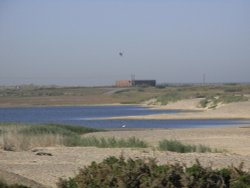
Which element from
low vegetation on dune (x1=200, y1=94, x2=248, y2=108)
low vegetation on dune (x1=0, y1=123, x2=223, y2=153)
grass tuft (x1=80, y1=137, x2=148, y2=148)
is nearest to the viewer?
low vegetation on dune (x1=0, y1=123, x2=223, y2=153)

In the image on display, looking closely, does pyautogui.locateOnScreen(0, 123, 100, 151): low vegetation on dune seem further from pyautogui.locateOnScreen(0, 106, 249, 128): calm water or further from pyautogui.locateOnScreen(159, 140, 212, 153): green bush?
pyautogui.locateOnScreen(0, 106, 249, 128): calm water

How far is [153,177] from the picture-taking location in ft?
32.1

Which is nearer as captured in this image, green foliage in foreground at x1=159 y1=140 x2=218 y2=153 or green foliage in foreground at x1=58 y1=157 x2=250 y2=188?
green foliage in foreground at x1=58 y1=157 x2=250 y2=188

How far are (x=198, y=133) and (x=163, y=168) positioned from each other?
25.6m

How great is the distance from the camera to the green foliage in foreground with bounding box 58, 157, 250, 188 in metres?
9.66

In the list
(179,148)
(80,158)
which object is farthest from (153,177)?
(179,148)

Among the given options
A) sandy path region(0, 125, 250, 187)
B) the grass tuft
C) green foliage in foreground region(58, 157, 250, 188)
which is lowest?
the grass tuft

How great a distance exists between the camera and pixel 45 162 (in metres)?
19.2

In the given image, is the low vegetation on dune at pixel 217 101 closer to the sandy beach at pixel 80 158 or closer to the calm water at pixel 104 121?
the calm water at pixel 104 121

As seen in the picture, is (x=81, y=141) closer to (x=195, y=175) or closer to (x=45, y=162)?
(x=45, y=162)

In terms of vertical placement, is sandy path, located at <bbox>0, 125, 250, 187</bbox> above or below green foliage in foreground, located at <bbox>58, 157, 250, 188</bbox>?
below

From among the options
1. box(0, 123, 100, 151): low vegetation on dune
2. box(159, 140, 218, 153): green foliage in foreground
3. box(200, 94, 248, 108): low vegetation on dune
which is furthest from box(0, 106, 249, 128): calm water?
box(159, 140, 218, 153): green foliage in foreground

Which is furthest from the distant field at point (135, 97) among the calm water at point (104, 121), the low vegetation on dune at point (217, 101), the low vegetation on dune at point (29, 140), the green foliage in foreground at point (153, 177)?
the green foliage in foreground at point (153, 177)

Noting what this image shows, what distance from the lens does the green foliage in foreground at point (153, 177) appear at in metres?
9.66
